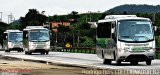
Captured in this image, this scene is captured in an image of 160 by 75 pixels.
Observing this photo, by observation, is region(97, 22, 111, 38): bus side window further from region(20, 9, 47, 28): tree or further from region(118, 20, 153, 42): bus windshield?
region(20, 9, 47, 28): tree

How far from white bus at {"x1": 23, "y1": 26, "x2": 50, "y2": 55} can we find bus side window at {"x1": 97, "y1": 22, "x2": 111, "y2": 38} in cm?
2882

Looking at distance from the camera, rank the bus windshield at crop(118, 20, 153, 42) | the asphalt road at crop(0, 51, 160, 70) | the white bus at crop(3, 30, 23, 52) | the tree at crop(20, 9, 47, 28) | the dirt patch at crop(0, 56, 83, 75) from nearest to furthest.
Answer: the dirt patch at crop(0, 56, 83, 75), the asphalt road at crop(0, 51, 160, 70), the bus windshield at crop(118, 20, 153, 42), the white bus at crop(3, 30, 23, 52), the tree at crop(20, 9, 47, 28)

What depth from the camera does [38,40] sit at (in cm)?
6178

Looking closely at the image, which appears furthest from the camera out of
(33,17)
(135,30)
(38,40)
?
(33,17)

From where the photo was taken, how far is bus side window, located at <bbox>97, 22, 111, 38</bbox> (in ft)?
100

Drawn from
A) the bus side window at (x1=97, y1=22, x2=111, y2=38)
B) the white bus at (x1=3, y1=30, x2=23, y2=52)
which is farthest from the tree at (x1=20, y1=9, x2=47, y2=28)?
the bus side window at (x1=97, y1=22, x2=111, y2=38)

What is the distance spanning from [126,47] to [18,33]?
51.6 meters

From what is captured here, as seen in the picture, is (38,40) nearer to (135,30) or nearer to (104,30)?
(104,30)

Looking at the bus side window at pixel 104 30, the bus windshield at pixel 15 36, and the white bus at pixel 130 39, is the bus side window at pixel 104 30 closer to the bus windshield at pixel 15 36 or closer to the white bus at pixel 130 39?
the white bus at pixel 130 39

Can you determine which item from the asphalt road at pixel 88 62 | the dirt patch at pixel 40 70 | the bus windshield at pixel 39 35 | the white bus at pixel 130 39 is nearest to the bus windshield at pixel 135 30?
the white bus at pixel 130 39

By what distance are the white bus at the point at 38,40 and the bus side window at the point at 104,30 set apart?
2882cm

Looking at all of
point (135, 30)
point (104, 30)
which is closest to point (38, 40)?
point (104, 30)

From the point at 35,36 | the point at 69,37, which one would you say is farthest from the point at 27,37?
the point at 69,37

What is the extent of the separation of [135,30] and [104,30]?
2603 millimetres
